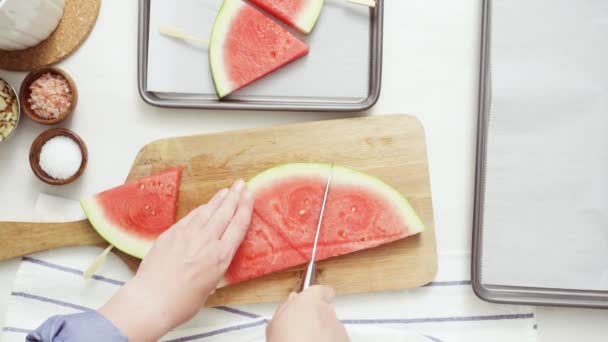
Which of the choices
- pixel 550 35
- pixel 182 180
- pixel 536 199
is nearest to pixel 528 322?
pixel 536 199

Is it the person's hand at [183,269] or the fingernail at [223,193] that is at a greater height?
the fingernail at [223,193]

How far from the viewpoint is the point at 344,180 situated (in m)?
1.02

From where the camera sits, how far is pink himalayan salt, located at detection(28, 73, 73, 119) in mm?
1005

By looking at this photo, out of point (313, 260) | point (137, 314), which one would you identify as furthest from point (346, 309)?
point (137, 314)

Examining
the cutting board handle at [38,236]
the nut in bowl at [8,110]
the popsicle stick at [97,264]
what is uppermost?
the nut in bowl at [8,110]

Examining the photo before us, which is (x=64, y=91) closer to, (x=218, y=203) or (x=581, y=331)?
(x=218, y=203)

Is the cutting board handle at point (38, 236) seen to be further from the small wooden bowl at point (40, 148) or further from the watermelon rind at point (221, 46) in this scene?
the watermelon rind at point (221, 46)

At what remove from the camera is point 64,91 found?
101 cm

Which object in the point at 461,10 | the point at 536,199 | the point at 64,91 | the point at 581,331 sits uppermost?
the point at 461,10

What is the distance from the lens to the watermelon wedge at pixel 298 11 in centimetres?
103

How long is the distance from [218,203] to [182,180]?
87 mm

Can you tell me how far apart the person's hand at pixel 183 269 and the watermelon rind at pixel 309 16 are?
0.30m

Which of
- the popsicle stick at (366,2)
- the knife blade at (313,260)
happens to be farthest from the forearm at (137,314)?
the popsicle stick at (366,2)

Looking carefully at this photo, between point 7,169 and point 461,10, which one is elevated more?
point 461,10
